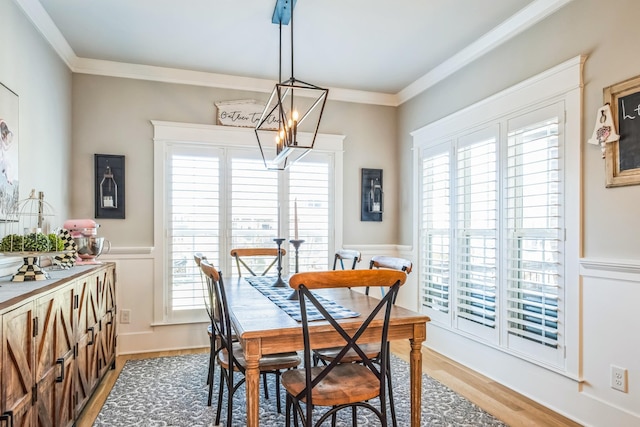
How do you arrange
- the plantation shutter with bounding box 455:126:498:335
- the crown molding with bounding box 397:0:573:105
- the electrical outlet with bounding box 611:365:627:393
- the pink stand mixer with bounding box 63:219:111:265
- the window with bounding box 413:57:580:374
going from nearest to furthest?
the electrical outlet with bounding box 611:365:627:393 → the window with bounding box 413:57:580:374 → the crown molding with bounding box 397:0:573:105 → the pink stand mixer with bounding box 63:219:111:265 → the plantation shutter with bounding box 455:126:498:335

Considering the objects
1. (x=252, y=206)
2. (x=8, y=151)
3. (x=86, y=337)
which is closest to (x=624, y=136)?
(x=252, y=206)

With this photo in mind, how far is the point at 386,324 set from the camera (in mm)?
1859

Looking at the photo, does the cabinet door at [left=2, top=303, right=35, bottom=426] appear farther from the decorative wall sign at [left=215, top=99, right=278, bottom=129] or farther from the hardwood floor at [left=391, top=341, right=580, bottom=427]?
the decorative wall sign at [left=215, top=99, right=278, bottom=129]

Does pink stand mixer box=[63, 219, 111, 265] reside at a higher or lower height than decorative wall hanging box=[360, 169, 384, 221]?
lower

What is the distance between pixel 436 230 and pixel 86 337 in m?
2.97

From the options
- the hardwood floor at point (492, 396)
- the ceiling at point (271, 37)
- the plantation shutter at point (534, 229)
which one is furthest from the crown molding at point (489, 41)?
the hardwood floor at point (492, 396)


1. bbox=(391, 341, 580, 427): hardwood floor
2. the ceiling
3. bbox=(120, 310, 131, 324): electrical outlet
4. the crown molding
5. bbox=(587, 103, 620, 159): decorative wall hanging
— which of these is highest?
the ceiling

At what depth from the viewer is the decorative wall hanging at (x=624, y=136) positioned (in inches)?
86.0

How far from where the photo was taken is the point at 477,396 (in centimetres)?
284

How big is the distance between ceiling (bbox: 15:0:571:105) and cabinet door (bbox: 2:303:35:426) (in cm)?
216

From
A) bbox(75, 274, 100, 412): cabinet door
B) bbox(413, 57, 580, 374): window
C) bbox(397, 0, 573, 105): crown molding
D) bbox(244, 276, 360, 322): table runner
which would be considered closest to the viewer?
bbox(244, 276, 360, 322): table runner

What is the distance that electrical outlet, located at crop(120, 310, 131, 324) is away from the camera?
3.79 m

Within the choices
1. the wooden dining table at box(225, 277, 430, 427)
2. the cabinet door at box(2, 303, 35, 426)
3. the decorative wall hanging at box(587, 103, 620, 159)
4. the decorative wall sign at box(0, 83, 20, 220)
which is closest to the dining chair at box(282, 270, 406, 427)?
the wooden dining table at box(225, 277, 430, 427)

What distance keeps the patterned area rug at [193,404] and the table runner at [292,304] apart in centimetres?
75
